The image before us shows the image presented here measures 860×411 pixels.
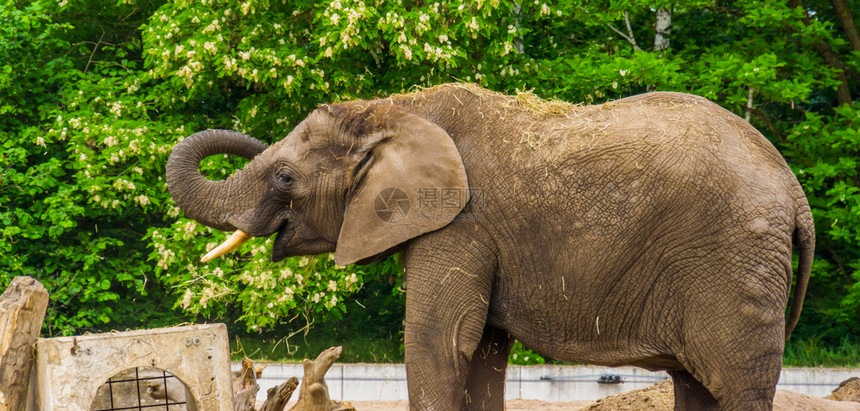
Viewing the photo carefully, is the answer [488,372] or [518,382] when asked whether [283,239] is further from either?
[518,382]

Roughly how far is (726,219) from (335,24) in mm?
6513

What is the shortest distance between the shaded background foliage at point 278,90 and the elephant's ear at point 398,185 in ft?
16.1

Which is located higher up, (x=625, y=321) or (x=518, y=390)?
(x=625, y=321)

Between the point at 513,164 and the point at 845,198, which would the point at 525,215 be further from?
the point at 845,198

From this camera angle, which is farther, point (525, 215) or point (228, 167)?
point (228, 167)

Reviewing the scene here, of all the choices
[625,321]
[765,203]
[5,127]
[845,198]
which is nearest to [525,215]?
[625,321]

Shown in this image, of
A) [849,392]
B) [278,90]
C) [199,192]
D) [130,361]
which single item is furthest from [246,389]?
[849,392]

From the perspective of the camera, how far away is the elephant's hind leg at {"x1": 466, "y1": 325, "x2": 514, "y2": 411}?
6203 mm

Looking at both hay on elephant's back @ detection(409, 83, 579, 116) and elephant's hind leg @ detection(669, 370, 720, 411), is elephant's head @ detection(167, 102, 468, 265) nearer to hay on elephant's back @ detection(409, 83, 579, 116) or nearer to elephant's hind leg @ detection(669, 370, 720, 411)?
hay on elephant's back @ detection(409, 83, 579, 116)

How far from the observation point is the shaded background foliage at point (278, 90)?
11.3 m

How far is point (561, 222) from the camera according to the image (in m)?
5.44

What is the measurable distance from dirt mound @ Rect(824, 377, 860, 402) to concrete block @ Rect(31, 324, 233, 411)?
6.08 metres

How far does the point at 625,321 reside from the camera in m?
5.48

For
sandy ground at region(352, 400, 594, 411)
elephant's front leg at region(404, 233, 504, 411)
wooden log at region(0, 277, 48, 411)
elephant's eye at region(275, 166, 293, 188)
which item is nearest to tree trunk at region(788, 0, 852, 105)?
sandy ground at region(352, 400, 594, 411)
